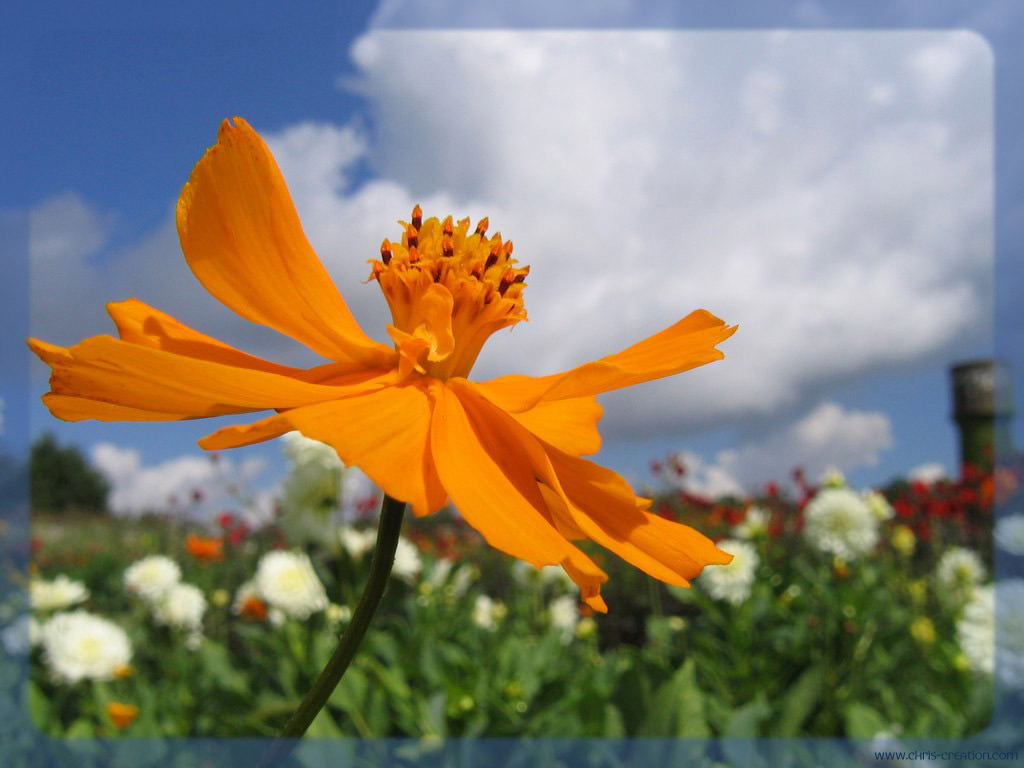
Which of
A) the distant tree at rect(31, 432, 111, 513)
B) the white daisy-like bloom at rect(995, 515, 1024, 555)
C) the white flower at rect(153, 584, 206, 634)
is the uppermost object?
the distant tree at rect(31, 432, 111, 513)

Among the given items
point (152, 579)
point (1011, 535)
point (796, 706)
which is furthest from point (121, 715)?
point (1011, 535)

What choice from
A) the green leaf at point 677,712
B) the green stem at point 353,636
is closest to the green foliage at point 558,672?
the green leaf at point 677,712

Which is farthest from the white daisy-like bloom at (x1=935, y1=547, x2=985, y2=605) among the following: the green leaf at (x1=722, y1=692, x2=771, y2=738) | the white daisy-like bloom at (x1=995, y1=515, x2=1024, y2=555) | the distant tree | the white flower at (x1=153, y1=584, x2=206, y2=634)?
the distant tree

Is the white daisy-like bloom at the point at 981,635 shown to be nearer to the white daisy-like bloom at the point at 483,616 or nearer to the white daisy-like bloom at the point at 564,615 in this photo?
the white daisy-like bloom at the point at 564,615

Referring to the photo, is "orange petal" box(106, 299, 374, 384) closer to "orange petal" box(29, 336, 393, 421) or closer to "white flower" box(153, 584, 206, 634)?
"orange petal" box(29, 336, 393, 421)

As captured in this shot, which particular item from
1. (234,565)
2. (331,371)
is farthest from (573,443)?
(234,565)

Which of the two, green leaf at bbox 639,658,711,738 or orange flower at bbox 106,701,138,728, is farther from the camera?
orange flower at bbox 106,701,138,728
